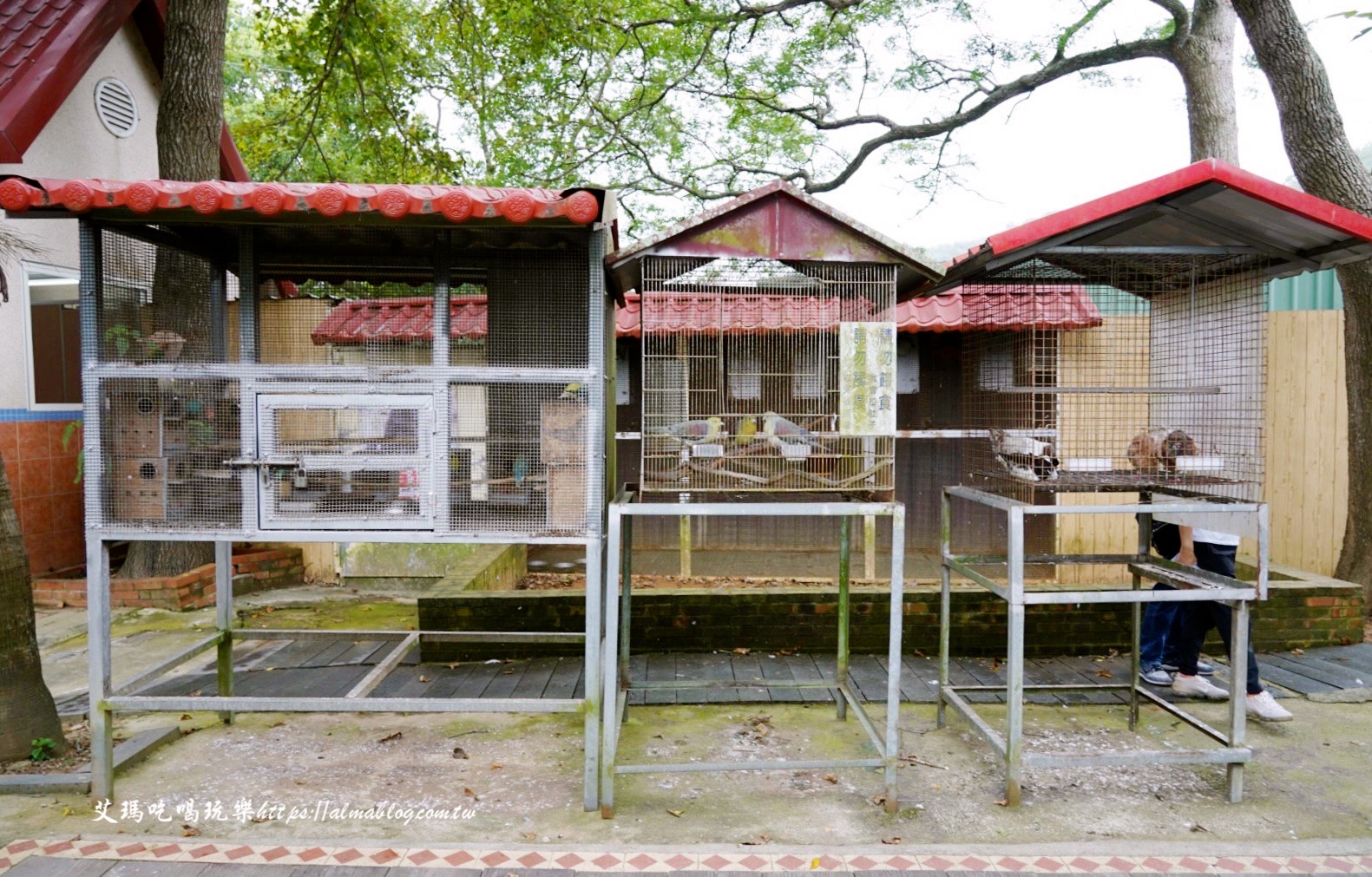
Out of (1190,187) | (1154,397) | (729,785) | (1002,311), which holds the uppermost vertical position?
(1190,187)

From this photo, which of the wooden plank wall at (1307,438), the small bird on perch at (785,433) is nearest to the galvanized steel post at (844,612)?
the small bird on perch at (785,433)

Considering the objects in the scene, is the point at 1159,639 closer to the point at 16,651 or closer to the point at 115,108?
the point at 16,651

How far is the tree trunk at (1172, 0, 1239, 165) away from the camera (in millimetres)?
8062

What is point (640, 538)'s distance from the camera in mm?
9344

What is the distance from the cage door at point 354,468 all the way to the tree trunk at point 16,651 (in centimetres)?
130

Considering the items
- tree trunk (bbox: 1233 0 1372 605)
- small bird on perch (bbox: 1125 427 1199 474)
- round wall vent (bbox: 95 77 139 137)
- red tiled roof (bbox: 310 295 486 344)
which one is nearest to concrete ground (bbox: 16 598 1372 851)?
small bird on perch (bbox: 1125 427 1199 474)

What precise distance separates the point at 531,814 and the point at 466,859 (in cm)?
43

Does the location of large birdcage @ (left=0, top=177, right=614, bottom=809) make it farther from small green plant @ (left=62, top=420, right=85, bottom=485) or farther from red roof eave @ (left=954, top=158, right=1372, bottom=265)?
small green plant @ (left=62, top=420, right=85, bottom=485)

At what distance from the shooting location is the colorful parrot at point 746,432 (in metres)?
Result: 3.76

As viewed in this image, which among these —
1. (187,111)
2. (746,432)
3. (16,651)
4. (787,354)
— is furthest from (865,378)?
(187,111)

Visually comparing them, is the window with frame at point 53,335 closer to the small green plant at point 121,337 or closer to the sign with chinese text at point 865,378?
the small green plant at point 121,337

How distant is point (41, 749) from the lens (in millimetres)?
4062

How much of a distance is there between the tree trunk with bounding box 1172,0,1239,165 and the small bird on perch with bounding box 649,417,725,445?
687cm

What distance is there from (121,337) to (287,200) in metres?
1.19
